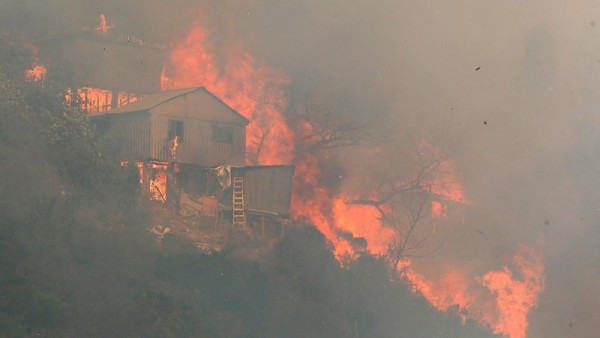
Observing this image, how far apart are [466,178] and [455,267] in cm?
853

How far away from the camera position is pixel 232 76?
55.7 m

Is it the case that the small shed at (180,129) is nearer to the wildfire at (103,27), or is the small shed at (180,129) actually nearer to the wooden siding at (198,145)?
the wooden siding at (198,145)

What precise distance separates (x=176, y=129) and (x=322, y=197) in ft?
40.3

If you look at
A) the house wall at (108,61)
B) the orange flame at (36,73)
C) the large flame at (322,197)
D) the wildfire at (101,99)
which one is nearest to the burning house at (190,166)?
the orange flame at (36,73)

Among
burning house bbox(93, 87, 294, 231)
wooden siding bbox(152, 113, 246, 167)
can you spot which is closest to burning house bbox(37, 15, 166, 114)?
burning house bbox(93, 87, 294, 231)

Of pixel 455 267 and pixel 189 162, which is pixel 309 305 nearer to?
pixel 189 162

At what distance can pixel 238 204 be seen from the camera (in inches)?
1629

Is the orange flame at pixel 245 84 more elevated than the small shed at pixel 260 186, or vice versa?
the orange flame at pixel 245 84

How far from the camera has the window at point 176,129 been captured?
137ft

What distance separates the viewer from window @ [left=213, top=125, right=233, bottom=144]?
44031 millimetres

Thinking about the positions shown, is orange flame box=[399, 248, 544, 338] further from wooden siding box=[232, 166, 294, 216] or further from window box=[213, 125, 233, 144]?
window box=[213, 125, 233, 144]

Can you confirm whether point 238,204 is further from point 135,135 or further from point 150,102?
point 150,102

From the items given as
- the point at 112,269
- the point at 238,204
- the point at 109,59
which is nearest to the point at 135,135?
the point at 238,204

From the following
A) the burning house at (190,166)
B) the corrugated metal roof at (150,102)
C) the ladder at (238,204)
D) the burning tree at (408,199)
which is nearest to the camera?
the burning house at (190,166)
